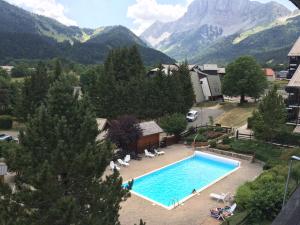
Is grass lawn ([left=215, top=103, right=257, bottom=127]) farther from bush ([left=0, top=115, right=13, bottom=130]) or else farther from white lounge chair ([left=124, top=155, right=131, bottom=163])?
bush ([left=0, top=115, right=13, bottom=130])

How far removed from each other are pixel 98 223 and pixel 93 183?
1.73m

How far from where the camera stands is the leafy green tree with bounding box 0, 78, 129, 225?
38.9ft

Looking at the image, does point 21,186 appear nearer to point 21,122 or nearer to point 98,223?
point 98,223

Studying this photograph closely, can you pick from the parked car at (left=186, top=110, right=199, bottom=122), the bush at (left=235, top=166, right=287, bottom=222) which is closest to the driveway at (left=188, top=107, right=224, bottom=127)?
the parked car at (left=186, top=110, right=199, bottom=122)

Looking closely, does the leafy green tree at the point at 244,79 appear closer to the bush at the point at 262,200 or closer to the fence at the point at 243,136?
the fence at the point at 243,136

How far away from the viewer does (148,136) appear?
3897cm

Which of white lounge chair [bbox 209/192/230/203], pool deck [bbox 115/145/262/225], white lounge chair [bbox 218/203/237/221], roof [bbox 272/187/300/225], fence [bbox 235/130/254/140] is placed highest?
roof [bbox 272/187/300/225]

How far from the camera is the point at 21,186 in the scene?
12609mm

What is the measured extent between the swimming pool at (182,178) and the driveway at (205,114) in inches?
621

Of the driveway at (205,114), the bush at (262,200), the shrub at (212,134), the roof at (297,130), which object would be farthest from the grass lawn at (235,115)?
the bush at (262,200)

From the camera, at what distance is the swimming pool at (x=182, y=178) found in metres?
27.2

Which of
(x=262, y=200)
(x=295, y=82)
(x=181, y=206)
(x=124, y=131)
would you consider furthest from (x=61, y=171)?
(x=295, y=82)

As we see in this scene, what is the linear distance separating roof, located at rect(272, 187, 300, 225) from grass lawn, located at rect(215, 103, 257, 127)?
3414 centimetres

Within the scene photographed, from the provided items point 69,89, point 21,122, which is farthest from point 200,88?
point 69,89
